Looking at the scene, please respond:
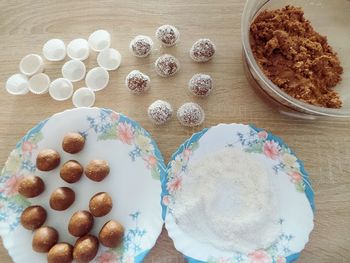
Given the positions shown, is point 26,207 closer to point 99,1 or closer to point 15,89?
point 15,89

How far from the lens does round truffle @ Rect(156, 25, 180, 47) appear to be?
115cm

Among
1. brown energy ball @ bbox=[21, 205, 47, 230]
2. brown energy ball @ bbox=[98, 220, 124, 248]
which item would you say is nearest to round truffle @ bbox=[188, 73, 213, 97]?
brown energy ball @ bbox=[98, 220, 124, 248]

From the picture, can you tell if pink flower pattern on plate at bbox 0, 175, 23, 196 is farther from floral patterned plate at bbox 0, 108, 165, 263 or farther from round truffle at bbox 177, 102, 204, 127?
round truffle at bbox 177, 102, 204, 127

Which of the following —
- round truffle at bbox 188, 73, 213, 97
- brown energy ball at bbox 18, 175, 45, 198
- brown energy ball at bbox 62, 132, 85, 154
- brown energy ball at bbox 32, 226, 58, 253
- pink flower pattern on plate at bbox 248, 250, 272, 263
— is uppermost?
round truffle at bbox 188, 73, 213, 97

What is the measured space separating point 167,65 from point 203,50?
120mm

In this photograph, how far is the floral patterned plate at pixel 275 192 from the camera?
103 centimetres

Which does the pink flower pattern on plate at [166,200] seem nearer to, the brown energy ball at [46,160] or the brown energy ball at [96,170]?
the brown energy ball at [96,170]

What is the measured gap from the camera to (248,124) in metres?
1.13

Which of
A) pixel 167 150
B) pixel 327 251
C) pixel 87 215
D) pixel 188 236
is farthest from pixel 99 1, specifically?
pixel 327 251

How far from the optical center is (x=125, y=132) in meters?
1.12

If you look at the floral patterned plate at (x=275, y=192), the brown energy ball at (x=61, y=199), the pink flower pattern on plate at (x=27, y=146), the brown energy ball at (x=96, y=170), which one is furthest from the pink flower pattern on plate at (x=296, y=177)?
the pink flower pattern on plate at (x=27, y=146)

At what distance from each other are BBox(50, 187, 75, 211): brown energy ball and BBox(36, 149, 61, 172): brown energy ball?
0.24 feet

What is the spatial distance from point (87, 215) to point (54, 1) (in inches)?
29.0

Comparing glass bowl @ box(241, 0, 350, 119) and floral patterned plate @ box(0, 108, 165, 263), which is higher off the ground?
glass bowl @ box(241, 0, 350, 119)
